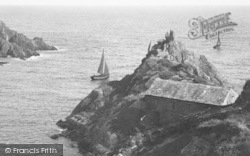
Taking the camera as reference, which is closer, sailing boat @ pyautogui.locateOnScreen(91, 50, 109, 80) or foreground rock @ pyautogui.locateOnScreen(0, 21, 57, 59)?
sailing boat @ pyautogui.locateOnScreen(91, 50, 109, 80)

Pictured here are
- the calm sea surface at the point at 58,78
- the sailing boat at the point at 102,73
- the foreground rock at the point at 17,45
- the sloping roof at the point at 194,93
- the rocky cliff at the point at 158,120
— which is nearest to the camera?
the rocky cliff at the point at 158,120

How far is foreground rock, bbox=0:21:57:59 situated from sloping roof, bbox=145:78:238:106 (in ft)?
323

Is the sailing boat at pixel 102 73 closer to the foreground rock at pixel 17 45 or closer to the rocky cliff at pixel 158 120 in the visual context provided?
the foreground rock at pixel 17 45

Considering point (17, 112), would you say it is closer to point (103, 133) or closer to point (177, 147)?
point (103, 133)

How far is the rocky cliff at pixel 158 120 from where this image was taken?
138ft

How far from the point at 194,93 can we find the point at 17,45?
112644 mm

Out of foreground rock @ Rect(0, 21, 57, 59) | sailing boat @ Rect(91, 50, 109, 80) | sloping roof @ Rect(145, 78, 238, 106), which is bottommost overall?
sailing boat @ Rect(91, 50, 109, 80)

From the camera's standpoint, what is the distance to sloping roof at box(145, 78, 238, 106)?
60000 mm

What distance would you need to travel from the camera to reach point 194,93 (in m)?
62.1

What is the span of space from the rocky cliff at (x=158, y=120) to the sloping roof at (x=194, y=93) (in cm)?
84
